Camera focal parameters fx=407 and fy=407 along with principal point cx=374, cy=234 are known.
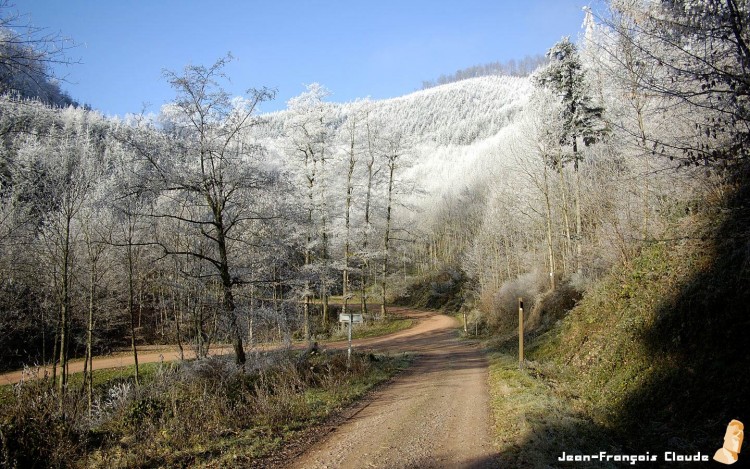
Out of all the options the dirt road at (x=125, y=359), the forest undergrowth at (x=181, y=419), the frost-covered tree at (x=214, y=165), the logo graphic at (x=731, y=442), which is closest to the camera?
the logo graphic at (x=731, y=442)

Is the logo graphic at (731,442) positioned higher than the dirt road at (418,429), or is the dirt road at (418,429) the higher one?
the logo graphic at (731,442)

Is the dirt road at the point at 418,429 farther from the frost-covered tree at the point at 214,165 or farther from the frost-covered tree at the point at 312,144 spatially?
the frost-covered tree at the point at 312,144

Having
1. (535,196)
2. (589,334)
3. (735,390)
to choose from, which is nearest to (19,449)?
(735,390)

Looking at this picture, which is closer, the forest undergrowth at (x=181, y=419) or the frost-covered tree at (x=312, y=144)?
the forest undergrowth at (x=181, y=419)

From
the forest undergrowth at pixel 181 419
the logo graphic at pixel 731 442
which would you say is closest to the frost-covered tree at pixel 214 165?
the forest undergrowth at pixel 181 419

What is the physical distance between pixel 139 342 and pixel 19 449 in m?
28.5

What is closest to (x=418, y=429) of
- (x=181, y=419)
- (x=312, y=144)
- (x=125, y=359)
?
(x=181, y=419)

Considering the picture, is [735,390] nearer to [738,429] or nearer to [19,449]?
[738,429]

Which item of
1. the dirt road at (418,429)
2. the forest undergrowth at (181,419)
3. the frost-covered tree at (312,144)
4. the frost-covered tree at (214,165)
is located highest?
the frost-covered tree at (312,144)

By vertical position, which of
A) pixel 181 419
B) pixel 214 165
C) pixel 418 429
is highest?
pixel 214 165

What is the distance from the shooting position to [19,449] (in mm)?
5969

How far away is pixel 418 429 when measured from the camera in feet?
25.1

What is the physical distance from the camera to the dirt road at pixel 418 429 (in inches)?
246

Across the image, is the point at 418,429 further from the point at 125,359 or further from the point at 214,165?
the point at 125,359
